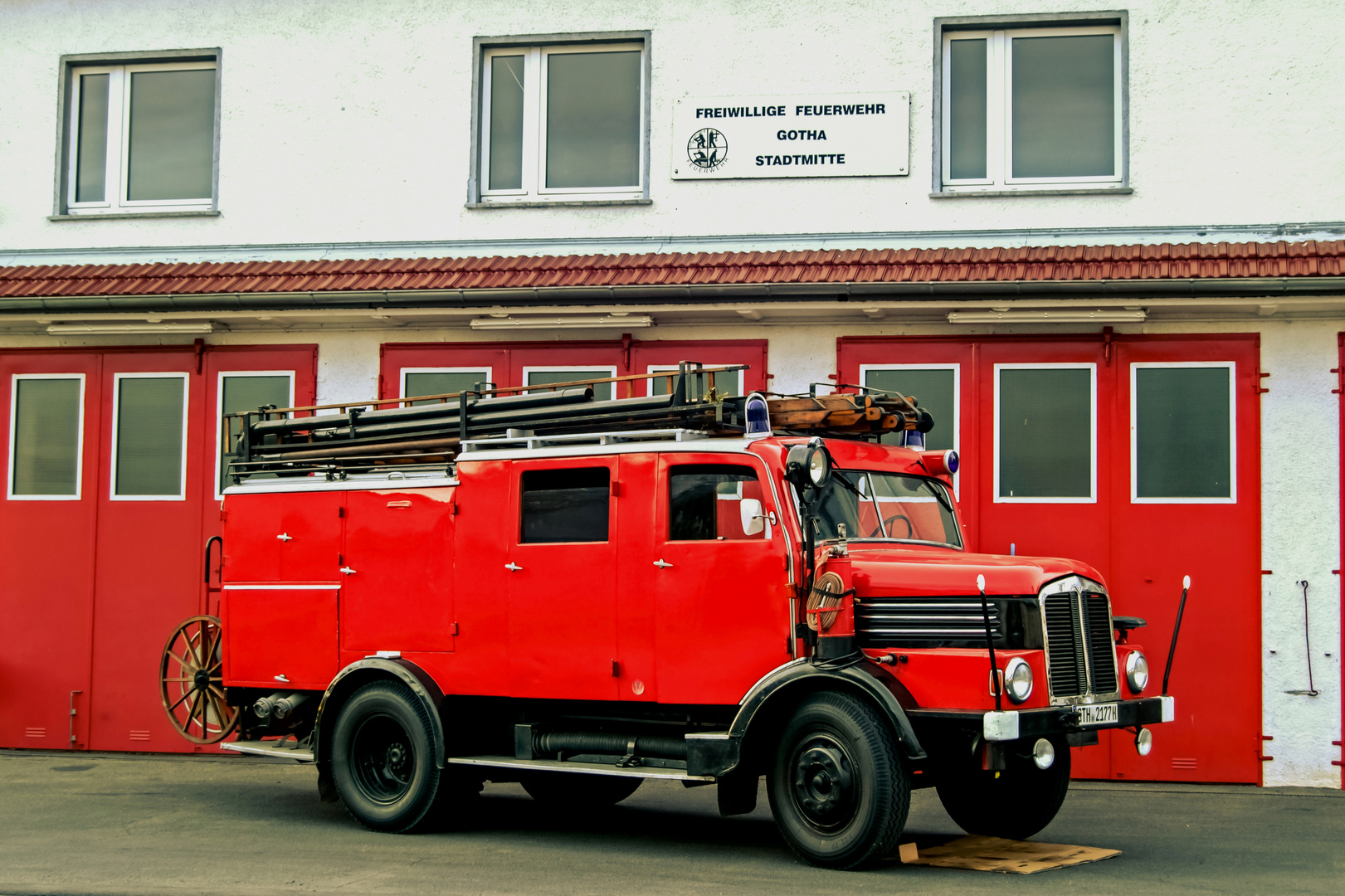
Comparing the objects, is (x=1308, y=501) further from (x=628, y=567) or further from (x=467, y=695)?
(x=467, y=695)

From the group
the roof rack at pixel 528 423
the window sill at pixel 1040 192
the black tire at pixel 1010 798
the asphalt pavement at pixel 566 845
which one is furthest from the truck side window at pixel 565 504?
the window sill at pixel 1040 192

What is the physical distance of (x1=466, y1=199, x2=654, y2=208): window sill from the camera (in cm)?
1374

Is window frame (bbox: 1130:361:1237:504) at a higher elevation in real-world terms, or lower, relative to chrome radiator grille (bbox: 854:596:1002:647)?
higher

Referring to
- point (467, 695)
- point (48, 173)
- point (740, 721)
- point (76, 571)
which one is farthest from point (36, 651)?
point (740, 721)

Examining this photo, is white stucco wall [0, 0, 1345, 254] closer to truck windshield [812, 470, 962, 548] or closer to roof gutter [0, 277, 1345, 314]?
roof gutter [0, 277, 1345, 314]

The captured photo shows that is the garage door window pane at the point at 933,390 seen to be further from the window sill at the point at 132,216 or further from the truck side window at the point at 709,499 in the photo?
the window sill at the point at 132,216

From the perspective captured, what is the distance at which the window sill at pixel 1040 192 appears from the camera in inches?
508

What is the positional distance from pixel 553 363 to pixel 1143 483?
204 inches

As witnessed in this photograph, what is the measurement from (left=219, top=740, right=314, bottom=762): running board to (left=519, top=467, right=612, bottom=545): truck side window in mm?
2265

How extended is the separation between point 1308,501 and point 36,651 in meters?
11.4

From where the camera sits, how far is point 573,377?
13188 millimetres

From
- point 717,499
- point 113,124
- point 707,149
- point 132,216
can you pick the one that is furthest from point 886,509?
point 113,124

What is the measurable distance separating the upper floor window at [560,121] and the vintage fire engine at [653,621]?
4212mm

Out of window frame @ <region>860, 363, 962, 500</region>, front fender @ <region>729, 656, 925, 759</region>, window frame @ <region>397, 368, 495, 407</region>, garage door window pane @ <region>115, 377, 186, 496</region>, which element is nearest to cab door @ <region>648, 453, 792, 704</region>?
front fender @ <region>729, 656, 925, 759</region>
